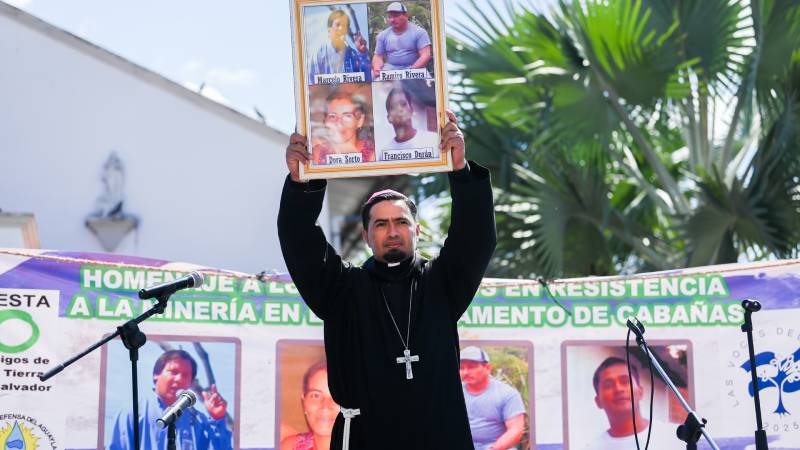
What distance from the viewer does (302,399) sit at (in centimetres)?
576

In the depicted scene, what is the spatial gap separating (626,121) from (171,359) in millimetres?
6388

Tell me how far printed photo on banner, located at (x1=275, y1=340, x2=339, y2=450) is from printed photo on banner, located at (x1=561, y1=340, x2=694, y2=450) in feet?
4.29

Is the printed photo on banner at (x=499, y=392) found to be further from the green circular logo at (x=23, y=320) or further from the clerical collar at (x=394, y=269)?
the green circular logo at (x=23, y=320)

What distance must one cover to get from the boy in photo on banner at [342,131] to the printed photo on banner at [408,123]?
58 millimetres

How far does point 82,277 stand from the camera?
18.3ft

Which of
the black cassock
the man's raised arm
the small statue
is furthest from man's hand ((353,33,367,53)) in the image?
the small statue

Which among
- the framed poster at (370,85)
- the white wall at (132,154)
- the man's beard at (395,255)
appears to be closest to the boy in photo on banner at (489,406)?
the man's beard at (395,255)

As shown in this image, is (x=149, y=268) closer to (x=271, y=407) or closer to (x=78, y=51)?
(x=271, y=407)

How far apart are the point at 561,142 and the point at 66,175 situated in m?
5.94

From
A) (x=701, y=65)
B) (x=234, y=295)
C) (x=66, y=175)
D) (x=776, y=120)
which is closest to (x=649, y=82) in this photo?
(x=701, y=65)

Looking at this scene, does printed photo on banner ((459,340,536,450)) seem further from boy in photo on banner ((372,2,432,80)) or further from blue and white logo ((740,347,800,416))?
boy in photo on banner ((372,2,432,80))

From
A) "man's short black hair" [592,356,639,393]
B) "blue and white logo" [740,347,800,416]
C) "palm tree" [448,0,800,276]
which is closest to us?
"blue and white logo" [740,347,800,416]

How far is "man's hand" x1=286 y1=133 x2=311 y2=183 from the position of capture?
4039 mm

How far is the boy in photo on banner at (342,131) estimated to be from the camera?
161 inches
